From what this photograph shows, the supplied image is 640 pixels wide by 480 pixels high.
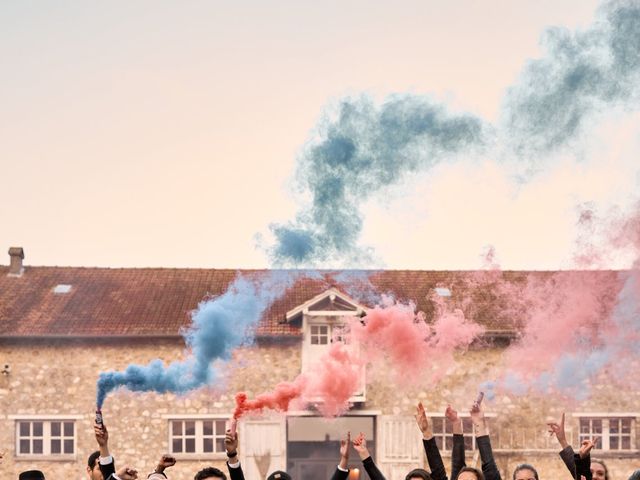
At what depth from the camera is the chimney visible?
3716 centimetres

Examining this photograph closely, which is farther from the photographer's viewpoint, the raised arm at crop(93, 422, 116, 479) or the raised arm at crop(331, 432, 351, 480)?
the raised arm at crop(331, 432, 351, 480)

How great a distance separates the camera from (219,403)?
33406mm

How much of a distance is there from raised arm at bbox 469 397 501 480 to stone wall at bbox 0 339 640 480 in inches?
841

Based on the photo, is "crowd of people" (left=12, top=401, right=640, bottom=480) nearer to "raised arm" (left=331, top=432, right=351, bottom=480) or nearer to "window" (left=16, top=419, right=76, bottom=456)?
"raised arm" (left=331, top=432, right=351, bottom=480)

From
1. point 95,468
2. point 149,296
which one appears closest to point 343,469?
point 95,468

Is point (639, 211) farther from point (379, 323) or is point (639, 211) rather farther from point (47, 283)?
point (47, 283)

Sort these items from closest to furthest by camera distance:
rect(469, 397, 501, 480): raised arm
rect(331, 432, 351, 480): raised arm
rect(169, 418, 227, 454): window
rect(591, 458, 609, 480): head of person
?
rect(331, 432, 351, 480): raised arm → rect(469, 397, 501, 480): raised arm → rect(591, 458, 609, 480): head of person → rect(169, 418, 227, 454): window

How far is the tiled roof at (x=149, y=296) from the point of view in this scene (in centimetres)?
3350

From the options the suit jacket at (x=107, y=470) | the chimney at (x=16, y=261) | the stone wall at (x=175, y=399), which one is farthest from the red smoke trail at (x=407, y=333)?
the chimney at (x=16, y=261)

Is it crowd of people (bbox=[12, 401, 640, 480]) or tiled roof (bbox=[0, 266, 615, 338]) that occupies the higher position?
tiled roof (bbox=[0, 266, 615, 338])

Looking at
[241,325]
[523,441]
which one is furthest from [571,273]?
[523,441]

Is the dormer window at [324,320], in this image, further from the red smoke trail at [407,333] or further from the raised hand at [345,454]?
the raised hand at [345,454]

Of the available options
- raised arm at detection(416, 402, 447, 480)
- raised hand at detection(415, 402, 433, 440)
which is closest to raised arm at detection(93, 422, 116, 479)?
raised arm at detection(416, 402, 447, 480)

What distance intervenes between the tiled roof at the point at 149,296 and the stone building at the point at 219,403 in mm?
77
